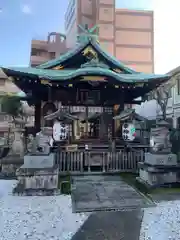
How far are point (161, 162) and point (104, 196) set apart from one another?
2364 millimetres

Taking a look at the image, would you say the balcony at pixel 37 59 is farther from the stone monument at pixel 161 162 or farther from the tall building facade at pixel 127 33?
the stone monument at pixel 161 162

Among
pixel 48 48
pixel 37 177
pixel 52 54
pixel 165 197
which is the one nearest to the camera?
pixel 165 197

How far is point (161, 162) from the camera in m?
6.99

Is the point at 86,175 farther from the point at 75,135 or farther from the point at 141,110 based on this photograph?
the point at 141,110

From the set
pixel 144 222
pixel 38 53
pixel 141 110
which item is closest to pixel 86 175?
pixel 144 222

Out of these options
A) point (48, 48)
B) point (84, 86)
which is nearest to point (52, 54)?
point (48, 48)

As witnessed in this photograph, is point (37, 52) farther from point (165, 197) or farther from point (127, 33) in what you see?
point (165, 197)

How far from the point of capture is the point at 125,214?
4996 millimetres

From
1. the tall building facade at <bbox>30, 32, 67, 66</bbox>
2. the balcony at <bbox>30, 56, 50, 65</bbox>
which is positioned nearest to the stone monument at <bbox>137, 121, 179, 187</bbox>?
the tall building facade at <bbox>30, 32, 67, 66</bbox>

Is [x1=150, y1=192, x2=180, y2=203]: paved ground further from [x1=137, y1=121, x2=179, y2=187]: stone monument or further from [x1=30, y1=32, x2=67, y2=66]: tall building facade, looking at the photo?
[x1=30, y1=32, x2=67, y2=66]: tall building facade

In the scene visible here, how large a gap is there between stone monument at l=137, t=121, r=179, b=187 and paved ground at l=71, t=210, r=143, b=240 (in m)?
2.08

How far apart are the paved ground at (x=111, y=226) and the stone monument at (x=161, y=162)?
6.83 ft

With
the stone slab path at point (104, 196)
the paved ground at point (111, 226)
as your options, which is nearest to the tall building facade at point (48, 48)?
the stone slab path at point (104, 196)

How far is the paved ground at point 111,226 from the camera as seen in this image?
154 inches
